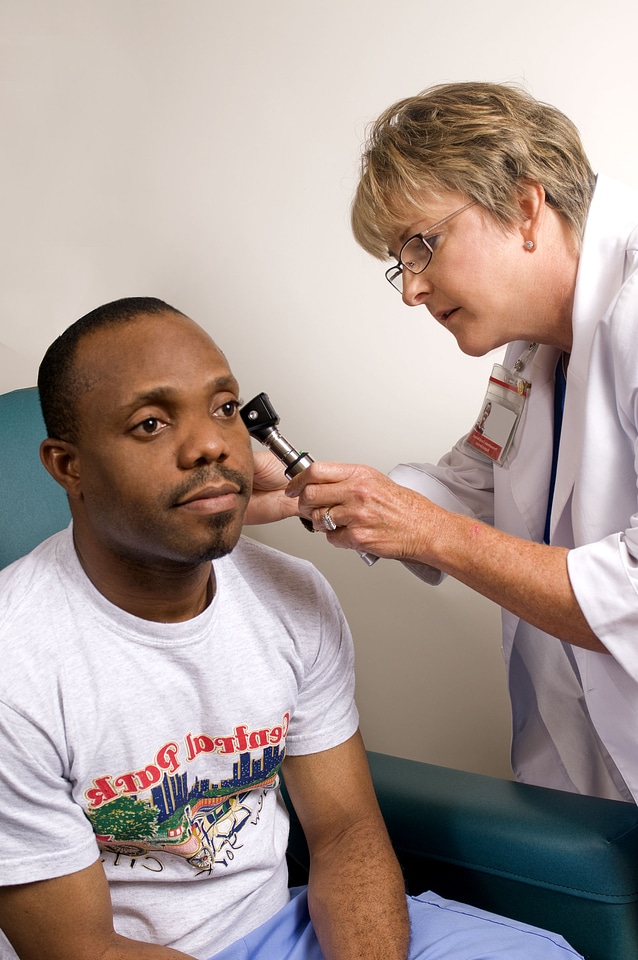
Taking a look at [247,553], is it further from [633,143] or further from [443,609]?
[633,143]

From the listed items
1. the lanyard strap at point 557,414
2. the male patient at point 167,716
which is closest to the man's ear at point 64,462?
the male patient at point 167,716

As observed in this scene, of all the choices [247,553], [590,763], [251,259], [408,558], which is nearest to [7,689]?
[247,553]

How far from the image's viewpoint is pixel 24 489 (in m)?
1.52

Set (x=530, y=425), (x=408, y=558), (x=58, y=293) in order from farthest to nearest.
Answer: (x=58, y=293), (x=530, y=425), (x=408, y=558)

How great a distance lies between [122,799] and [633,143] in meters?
1.40

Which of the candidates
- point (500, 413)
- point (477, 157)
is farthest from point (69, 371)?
point (500, 413)

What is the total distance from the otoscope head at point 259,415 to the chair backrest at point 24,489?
1.55 feet

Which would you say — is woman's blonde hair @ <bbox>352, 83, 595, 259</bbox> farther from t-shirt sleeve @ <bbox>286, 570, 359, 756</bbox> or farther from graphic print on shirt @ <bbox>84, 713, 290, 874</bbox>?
graphic print on shirt @ <bbox>84, 713, 290, 874</bbox>

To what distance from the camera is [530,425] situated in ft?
5.15

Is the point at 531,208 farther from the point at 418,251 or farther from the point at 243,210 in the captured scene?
the point at 243,210

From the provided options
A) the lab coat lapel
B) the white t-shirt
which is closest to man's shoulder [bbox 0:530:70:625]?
the white t-shirt

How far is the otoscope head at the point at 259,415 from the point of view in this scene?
3.95 feet

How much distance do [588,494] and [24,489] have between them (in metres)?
0.86

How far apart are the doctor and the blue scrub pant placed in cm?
25
